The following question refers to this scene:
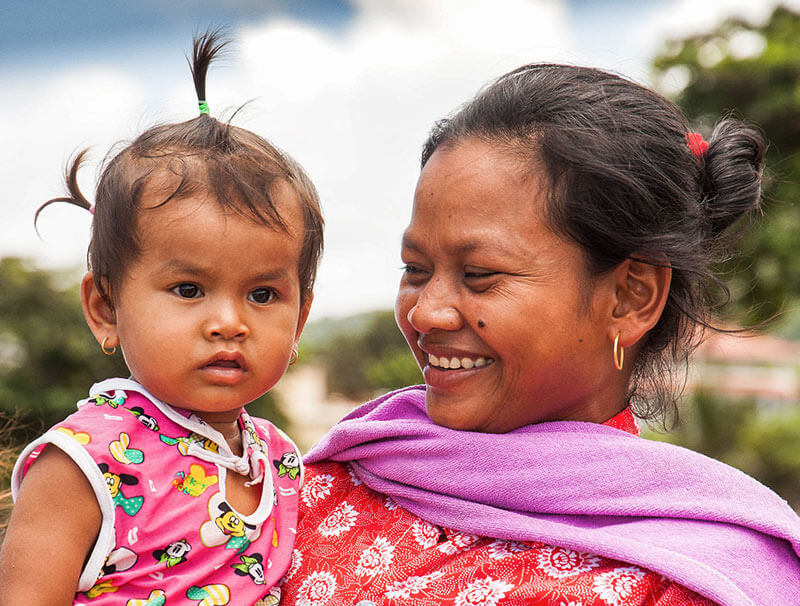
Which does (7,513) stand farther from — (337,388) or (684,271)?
(337,388)

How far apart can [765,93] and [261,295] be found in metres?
8.51

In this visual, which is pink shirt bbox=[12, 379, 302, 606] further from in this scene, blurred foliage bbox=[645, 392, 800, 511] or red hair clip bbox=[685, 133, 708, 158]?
blurred foliage bbox=[645, 392, 800, 511]

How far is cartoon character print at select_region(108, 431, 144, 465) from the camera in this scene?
176 centimetres

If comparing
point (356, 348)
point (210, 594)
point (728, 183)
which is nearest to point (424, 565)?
point (210, 594)

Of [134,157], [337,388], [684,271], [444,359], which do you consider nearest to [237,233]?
[134,157]

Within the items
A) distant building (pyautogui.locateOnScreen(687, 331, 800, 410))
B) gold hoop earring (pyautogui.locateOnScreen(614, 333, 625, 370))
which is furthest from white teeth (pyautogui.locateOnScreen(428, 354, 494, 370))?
distant building (pyautogui.locateOnScreen(687, 331, 800, 410))

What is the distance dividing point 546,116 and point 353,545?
108 centimetres

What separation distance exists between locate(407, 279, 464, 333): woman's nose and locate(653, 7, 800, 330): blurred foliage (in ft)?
24.2

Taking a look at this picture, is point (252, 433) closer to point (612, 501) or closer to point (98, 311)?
point (98, 311)

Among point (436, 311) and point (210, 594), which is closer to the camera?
point (210, 594)

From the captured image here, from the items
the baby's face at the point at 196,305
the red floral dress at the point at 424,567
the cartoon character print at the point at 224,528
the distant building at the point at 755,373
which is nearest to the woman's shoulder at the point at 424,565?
the red floral dress at the point at 424,567

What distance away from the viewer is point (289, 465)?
221cm

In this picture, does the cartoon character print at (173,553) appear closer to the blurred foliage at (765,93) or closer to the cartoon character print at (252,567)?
the cartoon character print at (252,567)

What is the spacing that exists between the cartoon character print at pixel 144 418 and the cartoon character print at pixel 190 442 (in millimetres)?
28
